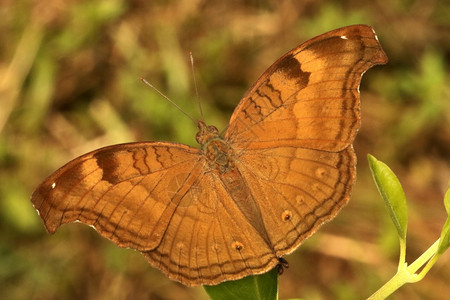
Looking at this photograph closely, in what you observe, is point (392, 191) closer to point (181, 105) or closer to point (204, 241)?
point (204, 241)

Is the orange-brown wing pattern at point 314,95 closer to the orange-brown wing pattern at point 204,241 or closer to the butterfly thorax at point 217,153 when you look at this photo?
the butterfly thorax at point 217,153

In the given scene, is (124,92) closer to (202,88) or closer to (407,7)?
(202,88)

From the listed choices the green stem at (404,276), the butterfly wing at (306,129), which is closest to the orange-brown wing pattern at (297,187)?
the butterfly wing at (306,129)

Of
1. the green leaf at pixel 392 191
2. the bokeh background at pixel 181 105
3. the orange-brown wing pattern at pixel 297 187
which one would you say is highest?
the green leaf at pixel 392 191

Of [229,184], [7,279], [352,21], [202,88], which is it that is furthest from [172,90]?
[229,184]

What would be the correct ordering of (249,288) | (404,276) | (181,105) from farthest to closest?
(181,105), (249,288), (404,276)

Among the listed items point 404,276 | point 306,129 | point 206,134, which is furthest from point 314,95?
point 404,276
